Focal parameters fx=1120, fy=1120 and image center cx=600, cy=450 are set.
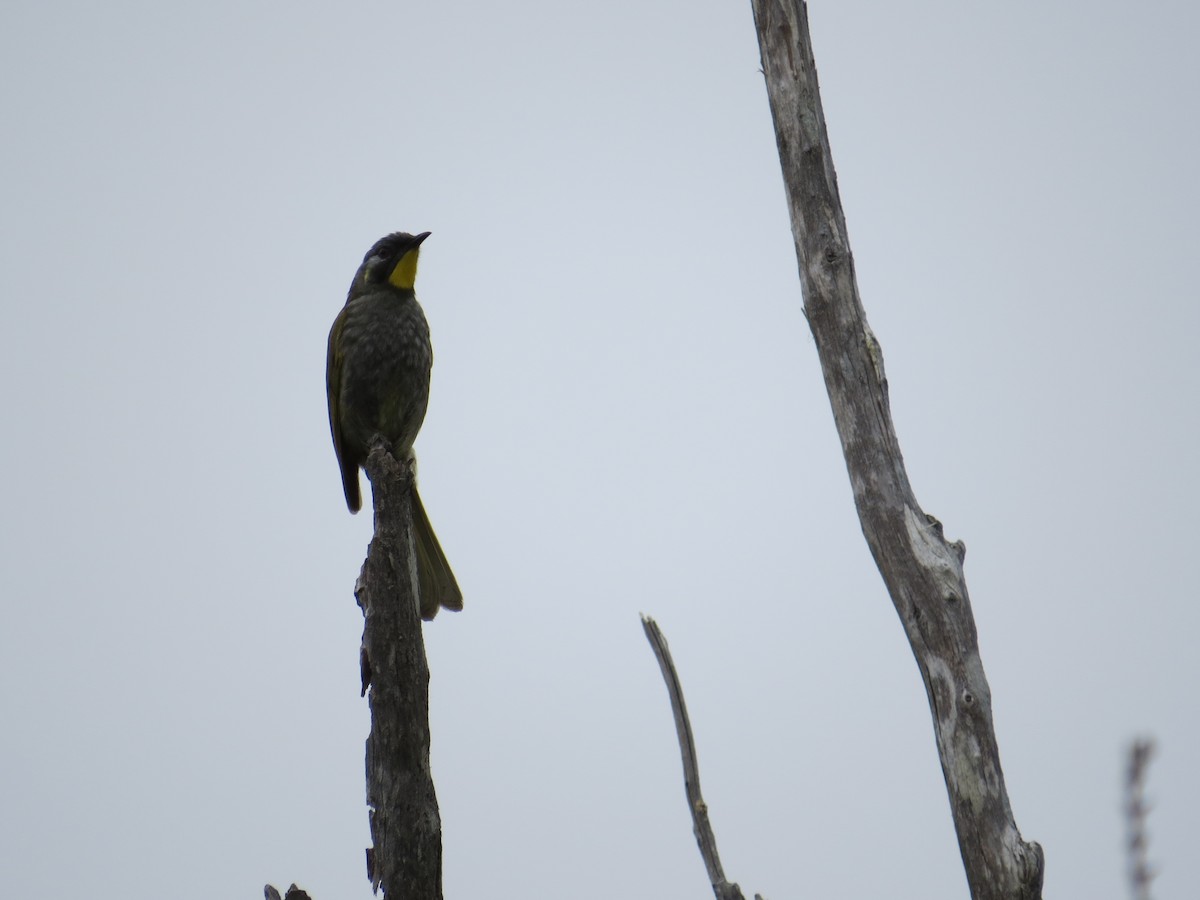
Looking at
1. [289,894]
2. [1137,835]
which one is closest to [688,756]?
[289,894]

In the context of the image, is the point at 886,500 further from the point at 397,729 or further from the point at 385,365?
the point at 385,365

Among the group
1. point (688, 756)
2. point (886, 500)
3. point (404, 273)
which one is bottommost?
point (688, 756)

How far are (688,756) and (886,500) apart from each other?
1114mm

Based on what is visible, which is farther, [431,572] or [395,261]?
[395,261]

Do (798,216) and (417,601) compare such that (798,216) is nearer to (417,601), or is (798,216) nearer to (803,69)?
(803,69)

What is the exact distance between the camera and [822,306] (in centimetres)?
396

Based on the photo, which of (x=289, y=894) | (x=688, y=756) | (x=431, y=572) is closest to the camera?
(x=289, y=894)

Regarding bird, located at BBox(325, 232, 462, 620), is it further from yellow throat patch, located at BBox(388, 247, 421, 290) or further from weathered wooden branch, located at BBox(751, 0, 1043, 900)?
weathered wooden branch, located at BBox(751, 0, 1043, 900)

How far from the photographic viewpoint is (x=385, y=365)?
543 cm

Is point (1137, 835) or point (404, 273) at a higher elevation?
point (404, 273)

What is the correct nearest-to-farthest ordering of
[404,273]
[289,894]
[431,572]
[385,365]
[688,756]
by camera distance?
[289,894] < [688,756] < [431,572] < [385,365] < [404,273]

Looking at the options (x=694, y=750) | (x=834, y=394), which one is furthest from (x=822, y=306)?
(x=694, y=750)

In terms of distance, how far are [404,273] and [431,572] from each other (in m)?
1.54

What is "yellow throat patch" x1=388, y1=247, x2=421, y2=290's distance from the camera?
222 inches
